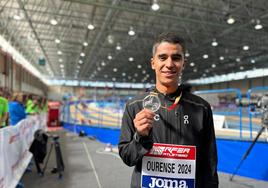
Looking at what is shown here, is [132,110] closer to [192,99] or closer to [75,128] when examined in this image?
[192,99]

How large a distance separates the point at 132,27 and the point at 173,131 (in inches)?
649

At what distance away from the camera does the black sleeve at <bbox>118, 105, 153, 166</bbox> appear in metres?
1.20

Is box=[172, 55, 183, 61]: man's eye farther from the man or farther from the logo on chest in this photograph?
the logo on chest

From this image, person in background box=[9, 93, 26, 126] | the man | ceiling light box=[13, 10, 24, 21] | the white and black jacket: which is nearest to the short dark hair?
the man

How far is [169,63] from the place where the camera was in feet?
4.19

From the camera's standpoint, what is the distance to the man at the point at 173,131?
4.28 ft

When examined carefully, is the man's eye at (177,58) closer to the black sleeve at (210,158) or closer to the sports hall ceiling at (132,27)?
the black sleeve at (210,158)

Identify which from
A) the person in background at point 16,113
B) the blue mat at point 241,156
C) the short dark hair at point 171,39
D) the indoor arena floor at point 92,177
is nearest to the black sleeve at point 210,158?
the short dark hair at point 171,39

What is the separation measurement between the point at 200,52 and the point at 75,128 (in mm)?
16632

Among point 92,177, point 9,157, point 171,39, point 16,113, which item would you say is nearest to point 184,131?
point 171,39

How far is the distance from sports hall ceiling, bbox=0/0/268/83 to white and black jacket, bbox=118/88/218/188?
35.3ft

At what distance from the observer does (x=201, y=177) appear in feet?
4.47

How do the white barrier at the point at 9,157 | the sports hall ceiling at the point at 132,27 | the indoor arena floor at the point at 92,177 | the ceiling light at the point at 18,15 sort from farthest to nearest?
the ceiling light at the point at 18,15 < the sports hall ceiling at the point at 132,27 < the indoor arena floor at the point at 92,177 < the white barrier at the point at 9,157

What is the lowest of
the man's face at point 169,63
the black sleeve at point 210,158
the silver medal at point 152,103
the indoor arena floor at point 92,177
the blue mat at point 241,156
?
the indoor arena floor at point 92,177
